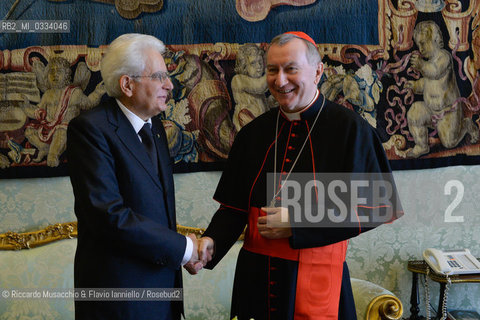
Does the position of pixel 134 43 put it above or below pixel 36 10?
below

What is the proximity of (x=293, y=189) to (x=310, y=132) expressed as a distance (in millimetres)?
256

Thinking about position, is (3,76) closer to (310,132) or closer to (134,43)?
(134,43)

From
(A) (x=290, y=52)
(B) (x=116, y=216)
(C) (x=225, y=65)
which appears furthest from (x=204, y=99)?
(B) (x=116, y=216)

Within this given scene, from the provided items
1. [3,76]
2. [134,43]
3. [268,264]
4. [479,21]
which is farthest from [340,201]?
[3,76]

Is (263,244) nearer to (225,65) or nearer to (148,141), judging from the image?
(148,141)

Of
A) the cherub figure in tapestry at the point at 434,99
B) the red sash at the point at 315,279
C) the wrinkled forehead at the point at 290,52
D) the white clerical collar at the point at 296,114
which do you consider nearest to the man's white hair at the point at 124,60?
the wrinkled forehead at the point at 290,52

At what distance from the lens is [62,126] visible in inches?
128

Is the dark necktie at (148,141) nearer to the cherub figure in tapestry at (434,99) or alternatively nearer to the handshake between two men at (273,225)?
the handshake between two men at (273,225)

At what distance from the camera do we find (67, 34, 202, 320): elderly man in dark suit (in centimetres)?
187

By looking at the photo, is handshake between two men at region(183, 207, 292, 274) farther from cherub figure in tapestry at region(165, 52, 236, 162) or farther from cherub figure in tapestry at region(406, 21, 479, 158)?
cherub figure in tapestry at region(406, 21, 479, 158)

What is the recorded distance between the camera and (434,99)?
3281 mm

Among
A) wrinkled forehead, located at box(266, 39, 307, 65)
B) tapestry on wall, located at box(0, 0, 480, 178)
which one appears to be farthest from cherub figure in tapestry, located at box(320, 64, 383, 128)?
wrinkled forehead, located at box(266, 39, 307, 65)

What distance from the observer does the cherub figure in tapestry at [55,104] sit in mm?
3232

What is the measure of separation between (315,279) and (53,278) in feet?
6.12
